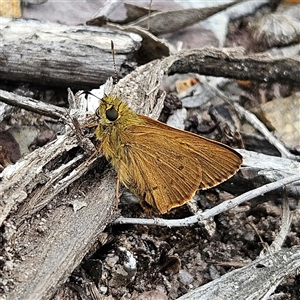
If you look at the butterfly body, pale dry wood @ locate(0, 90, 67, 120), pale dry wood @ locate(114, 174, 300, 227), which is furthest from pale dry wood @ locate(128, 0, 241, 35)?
pale dry wood @ locate(114, 174, 300, 227)

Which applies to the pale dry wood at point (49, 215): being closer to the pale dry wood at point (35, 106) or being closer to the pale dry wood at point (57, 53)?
the pale dry wood at point (35, 106)

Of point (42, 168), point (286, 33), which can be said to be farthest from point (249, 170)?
point (286, 33)

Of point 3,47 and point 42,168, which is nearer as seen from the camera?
point 42,168

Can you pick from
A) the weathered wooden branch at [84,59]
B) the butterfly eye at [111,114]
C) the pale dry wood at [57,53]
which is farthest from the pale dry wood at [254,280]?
the pale dry wood at [57,53]

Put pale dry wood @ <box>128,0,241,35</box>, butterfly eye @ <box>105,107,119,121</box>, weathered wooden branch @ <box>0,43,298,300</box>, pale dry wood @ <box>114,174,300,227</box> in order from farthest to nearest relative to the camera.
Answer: pale dry wood @ <box>128,0,241,35</box> → butterfly eye @ <box>105,107,119,121</box> → pale dry wood @ <box>114,174,300,227</box> → weathered wooden branch @ <box>0,43,298,300</box>

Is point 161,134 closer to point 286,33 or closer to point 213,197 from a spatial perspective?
point 213,197

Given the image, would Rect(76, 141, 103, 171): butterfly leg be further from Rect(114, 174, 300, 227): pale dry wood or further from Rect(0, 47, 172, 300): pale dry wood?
Rect(114, 174, 300, 227): pale dry wood
